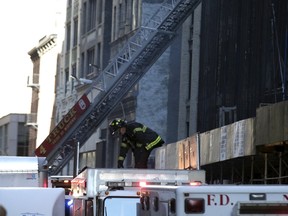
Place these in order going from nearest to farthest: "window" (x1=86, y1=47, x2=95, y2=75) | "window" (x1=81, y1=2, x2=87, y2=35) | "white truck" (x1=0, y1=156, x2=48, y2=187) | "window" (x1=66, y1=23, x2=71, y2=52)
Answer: "white truck" (x1=0, y1=156, x2=48, y2=187)
"window" (x1=86, y1=47, x2=95, y2=75)
"window" (x1=81, y1=2, x2=87, y2=35)
"window" (x1=66, y1=23, x2=71, y2=52)

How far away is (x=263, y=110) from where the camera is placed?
1938 centimetres

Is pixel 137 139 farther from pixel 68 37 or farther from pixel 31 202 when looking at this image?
pixel 68 37

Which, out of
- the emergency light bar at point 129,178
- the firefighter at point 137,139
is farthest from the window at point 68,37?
the emergency light bar at point 129,178

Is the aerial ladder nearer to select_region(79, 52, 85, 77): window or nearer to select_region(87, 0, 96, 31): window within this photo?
select_region(87, 0, 96, 31): window

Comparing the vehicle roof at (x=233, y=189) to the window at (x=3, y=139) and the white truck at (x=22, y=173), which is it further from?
the window at (x=3, y=139)

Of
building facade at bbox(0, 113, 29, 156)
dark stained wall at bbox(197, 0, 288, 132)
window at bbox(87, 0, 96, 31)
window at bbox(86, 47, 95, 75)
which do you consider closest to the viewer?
dark stained wall at bbox(197, 0, 288, 132)

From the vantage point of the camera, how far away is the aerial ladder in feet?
110

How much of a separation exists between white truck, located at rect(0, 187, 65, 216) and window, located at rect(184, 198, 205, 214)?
3.08 meters

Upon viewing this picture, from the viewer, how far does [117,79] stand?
113 feet

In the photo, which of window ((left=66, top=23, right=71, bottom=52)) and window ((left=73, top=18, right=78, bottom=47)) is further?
window ((left=66, top=23, right=71, bottom=52))

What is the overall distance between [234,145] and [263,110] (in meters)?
2.13

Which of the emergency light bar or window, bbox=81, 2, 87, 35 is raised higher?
window, bbox=81, 2, 87, 35

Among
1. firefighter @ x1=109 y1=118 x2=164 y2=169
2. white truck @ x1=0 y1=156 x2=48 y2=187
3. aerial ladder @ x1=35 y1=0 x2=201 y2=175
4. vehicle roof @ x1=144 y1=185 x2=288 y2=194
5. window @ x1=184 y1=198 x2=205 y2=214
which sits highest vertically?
aerial ladder @ x1=35 y1=0 x2=201 y2=175

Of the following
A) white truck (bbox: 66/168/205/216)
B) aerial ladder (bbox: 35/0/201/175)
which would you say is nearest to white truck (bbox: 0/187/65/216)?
white truck (bbox: 66/168/205/216)
